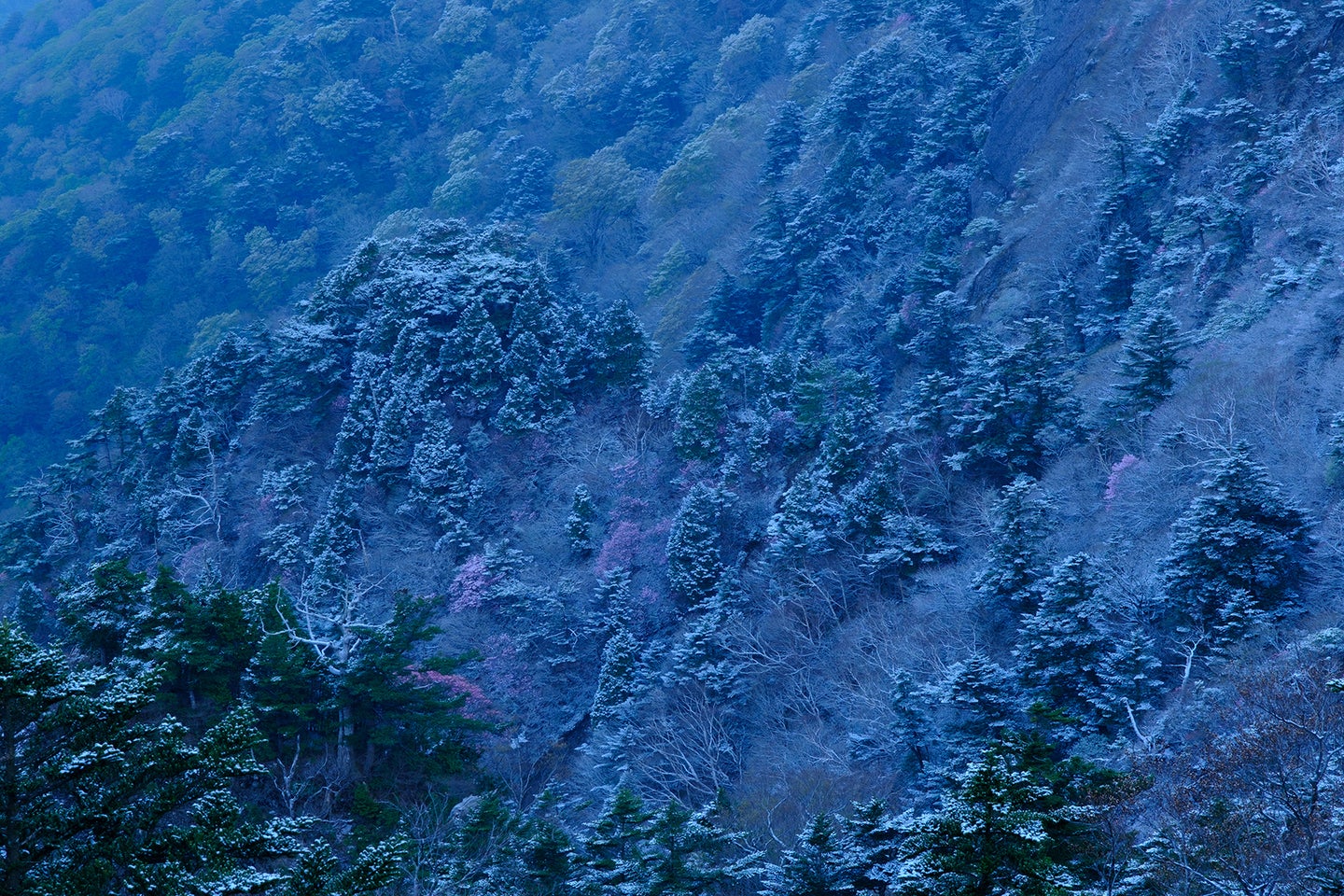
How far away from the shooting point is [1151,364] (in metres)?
27.3

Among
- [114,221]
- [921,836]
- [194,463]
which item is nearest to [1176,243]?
[921,836]

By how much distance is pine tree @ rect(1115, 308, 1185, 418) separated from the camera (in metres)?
27.2

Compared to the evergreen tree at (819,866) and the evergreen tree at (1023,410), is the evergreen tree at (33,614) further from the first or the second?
the evergreen tree at (819,866)

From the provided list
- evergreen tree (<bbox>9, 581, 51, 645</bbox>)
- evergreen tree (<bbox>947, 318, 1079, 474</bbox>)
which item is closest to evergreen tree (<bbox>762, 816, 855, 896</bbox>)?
evergreen tree (<bbox>947, 318, 1079, 474</bbox>)

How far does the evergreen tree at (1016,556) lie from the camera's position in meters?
23.8

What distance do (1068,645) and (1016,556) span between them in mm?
3401

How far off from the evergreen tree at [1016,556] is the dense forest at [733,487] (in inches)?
4.9

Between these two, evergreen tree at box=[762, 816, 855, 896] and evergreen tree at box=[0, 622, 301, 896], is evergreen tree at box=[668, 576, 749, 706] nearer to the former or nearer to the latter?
evergreen tree at box=[762, 816, 855, 896]

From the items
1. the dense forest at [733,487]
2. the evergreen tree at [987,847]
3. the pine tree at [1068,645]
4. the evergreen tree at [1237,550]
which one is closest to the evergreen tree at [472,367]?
the dense forest at [733,487]

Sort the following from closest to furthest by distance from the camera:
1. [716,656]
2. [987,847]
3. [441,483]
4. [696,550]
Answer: [987,847] → [716,656] → [696,550] → [441,483]

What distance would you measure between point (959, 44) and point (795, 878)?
46.1 meters

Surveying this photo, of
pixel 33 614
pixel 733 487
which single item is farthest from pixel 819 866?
pixel 33 614

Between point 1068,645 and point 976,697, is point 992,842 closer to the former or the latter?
point 976,697

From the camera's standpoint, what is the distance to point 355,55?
71625mm
